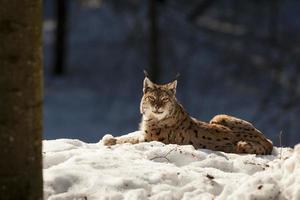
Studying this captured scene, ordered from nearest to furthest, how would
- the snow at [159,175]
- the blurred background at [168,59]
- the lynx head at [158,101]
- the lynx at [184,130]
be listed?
the snow at [159,175] < the lynx at [184,130] < the lynx head at [158,101] < the blurred background at [168,59]

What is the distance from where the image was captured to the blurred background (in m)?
22.0

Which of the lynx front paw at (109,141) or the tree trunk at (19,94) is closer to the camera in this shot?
the tree trunk at (19,94)

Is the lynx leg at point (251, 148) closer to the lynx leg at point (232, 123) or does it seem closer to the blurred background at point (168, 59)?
the lynx leg at point (232, 123)

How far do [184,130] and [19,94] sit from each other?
3668mm

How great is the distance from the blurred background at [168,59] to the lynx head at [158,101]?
37.1ft

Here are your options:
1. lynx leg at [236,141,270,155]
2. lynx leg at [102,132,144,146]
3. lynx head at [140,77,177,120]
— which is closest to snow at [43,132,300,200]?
lynx leg at [236,141,270,155]

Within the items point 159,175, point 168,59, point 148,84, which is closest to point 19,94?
point 159,175


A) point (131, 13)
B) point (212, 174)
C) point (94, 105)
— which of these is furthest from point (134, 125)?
point (212, 174)

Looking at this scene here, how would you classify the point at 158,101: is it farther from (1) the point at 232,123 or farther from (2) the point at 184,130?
(1) the point at 232,123

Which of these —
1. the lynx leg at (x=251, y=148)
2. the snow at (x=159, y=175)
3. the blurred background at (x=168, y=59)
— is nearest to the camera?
the snow at (x=159, y=175)

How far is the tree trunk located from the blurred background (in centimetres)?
1505

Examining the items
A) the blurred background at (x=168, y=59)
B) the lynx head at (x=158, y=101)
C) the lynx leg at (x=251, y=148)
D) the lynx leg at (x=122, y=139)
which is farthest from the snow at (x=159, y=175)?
the blurred background at (x=168, y=59)

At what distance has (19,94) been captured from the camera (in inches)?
187

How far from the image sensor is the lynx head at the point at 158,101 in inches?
331
